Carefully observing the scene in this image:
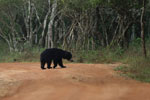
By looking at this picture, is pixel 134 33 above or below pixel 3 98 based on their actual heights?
above

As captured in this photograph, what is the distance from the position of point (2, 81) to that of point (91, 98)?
2.82 m

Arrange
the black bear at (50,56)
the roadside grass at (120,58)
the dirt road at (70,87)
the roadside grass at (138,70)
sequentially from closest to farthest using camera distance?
the dirt road at (70,87) < the roadside grass at (138,70) < the roadside grass at (120,58) < the black bear at (50,56)

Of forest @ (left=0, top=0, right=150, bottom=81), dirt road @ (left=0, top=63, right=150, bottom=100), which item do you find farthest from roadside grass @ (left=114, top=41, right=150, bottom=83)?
forest @ (left=0, top=0, right=150, bottom=81)

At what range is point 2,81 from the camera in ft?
25.2

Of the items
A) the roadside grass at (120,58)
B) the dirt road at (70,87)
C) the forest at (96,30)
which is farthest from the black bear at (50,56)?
the forest at (96,30)

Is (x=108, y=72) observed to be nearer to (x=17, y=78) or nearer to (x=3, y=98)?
(x=17, y=78)

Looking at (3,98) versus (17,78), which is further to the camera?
(17,78)

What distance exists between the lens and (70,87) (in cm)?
718

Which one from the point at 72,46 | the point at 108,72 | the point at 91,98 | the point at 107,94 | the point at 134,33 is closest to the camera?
the point at 91,98

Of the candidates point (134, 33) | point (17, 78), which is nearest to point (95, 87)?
point (17, 78)

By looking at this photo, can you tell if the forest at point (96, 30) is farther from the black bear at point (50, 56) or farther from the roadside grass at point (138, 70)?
the black bear at point (50, 56)

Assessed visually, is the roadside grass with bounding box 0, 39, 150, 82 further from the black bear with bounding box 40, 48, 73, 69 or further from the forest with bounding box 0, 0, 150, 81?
the black bear with bounding box 40, 48, 73, 69

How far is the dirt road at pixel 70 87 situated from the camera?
6472 millimetres

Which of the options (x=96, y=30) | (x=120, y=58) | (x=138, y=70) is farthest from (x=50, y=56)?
(x=96, y=30)
